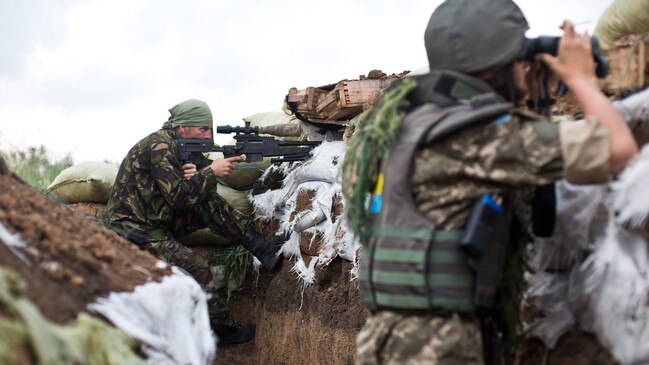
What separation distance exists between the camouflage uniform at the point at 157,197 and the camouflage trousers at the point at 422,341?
323 cm

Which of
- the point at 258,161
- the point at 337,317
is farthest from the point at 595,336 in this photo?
the point at 258,161

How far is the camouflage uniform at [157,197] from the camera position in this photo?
4988 millimetres

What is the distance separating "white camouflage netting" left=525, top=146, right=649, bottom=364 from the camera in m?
1.93

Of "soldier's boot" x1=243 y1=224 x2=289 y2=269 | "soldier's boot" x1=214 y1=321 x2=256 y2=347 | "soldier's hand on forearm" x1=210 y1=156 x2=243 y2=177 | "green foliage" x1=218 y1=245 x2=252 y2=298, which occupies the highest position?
"soldier's hand on forearm" x1=210 y1=156 x2=243 y2=177

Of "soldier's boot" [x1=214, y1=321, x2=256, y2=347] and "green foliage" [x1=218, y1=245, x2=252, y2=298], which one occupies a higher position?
"green foliage" [x1=218, y1=245, x2=252, y2=298]

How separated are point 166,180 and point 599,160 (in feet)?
11.9

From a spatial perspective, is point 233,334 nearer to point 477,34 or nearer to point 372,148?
point 372,148

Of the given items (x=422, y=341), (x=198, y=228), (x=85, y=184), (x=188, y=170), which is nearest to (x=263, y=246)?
(x=198, y=228)

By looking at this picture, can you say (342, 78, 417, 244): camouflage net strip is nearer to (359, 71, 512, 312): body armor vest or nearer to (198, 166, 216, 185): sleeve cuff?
(359, 71, 512, 312): body armor vest

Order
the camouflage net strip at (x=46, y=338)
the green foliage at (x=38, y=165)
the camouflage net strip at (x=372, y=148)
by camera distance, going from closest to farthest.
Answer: the camouflage net strip at (x=46, y=338) → the camouflage net strip at (x=372, y=148) → the green foliage at (x=38, y=165)

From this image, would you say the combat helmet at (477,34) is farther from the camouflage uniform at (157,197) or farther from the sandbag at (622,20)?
the camouflage uniform at (157,197)

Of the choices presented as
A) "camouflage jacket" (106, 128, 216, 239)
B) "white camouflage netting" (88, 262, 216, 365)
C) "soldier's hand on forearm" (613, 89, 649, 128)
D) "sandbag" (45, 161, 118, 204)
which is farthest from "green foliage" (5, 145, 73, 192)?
"soldier's hand on forearm" (613, 89, 649, 128)

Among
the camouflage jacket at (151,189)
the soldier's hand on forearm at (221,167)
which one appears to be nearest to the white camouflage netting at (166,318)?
the camouflage jacket at (151,189)

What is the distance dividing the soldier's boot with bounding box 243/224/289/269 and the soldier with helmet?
134 inches
